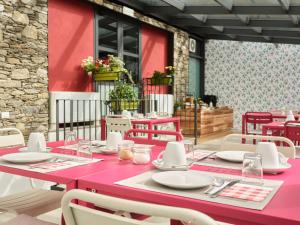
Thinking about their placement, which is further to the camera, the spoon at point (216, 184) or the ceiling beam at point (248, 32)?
the ceiling beam at point (248, 32)

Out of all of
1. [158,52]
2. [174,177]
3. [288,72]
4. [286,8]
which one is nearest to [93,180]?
[174,177]

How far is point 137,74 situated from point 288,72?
4.87 meters

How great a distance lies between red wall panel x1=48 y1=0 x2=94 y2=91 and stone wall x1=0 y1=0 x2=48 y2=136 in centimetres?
24

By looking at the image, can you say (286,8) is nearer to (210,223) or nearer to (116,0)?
(116,0)

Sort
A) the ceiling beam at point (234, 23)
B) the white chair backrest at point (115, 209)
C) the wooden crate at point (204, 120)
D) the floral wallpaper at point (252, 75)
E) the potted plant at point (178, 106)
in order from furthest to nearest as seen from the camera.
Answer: the floral wallpaper at point (252, 75) < the potted plant at point (178, 106) < the wooden crate at point (204, 120) < the ceiling beam at point (234, 23) < the white chair backrest at point (115, 209)

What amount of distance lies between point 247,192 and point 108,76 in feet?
16.7

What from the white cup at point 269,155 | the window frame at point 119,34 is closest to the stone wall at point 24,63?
the window frame at point 119,34

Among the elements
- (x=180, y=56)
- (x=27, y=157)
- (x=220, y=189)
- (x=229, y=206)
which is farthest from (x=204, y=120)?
(x=229, y=206)

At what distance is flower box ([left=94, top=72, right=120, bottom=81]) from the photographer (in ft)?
19.4

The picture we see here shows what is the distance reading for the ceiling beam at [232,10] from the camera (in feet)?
22.8

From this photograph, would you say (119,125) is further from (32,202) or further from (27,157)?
(27,157)

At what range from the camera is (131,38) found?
7.78 meters

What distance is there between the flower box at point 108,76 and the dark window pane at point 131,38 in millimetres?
1543

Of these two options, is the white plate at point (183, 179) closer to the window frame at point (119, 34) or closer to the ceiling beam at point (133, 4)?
the window frame at point (119, 34)
